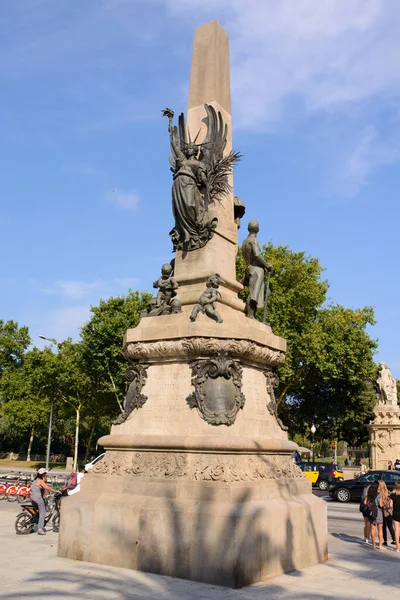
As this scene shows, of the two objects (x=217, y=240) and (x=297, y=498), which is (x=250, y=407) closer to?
(x=297, y=498)

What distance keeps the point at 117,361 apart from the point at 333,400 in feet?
59.1

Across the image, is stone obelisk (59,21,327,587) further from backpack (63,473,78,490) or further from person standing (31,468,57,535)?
backpack (63,473,78,490)

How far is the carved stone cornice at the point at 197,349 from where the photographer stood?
8711 millimetres

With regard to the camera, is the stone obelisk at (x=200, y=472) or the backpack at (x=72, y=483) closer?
the stone obelisk at (x=200, y=472)

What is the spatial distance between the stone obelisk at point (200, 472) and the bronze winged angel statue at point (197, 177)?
880 millimetres

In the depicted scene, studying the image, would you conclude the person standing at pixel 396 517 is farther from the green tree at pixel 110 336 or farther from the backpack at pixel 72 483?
the green tree at pixel 110 336

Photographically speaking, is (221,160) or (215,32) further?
(215,32)

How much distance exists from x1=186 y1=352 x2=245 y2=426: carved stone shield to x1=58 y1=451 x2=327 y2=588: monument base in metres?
0.62

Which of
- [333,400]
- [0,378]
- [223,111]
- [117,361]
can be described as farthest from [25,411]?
[223,111]

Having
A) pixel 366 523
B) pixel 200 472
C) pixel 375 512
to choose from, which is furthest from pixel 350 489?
pixel 200 472

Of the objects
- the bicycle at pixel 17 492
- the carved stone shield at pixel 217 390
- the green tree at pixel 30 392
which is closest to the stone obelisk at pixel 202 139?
the carved stone shield at pixel 217 390

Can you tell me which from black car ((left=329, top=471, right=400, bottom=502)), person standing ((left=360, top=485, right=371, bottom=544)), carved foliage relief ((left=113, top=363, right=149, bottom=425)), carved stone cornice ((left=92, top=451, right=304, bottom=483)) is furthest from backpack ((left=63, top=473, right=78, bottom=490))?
black car ((left=329, top=471, right=400, bottom=502))

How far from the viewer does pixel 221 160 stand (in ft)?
36.5

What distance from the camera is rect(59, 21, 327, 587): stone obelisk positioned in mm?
7586
